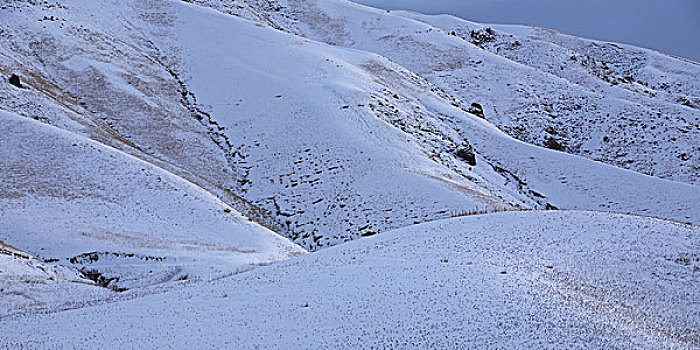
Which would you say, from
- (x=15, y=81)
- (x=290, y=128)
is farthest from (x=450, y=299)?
(x=15, y=81)

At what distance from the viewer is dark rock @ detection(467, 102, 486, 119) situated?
5446 cm

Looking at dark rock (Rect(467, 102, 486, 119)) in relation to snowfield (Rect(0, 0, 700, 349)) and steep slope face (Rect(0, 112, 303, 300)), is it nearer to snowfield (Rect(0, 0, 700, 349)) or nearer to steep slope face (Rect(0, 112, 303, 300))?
snowfield (Rect(0, 0, 700, 349))

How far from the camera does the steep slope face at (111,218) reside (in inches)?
867

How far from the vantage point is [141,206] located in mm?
26656

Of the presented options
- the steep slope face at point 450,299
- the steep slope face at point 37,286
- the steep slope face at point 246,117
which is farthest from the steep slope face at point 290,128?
the steep slope face at point 37,286

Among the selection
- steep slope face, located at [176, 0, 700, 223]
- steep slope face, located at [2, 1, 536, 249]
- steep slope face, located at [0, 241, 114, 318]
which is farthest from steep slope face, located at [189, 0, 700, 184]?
steep slope face, located at [0, 241, 114, 318]

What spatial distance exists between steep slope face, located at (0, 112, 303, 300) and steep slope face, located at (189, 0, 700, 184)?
34940 mm

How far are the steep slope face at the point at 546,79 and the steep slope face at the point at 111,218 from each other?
34.9 m

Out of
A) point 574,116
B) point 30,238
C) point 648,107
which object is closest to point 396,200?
point 30,238

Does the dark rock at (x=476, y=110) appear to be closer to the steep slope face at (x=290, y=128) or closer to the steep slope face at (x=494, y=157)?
the steep slope face at (x=290, y=128)

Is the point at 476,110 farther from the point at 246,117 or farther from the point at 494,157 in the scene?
the point at 246,117

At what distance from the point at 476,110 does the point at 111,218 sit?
39.8 metres

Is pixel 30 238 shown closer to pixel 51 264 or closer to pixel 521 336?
pixel 51 264

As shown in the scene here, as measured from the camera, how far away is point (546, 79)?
62.9 meters
